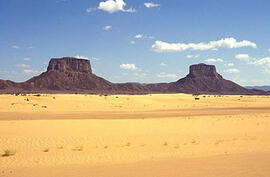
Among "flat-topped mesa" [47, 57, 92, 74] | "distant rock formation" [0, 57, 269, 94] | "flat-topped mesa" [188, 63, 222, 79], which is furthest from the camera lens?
"flat-topped mesa" [188, 63, 222, 79]

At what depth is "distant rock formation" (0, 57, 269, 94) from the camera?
464ft

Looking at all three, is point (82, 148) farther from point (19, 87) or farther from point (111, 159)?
point (19, 87)

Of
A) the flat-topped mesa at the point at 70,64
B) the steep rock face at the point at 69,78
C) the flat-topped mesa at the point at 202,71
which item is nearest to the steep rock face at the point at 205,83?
the flat-topped mesa at the point at 202,71

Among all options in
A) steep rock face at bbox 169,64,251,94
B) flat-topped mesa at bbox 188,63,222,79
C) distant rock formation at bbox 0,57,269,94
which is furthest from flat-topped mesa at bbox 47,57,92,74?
flat-topped mesa at bbox 188,63,222,79

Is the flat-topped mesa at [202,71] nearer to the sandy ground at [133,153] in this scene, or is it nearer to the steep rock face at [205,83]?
the steep rock face at [205,83]

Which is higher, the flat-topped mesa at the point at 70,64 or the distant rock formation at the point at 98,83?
the flat-topped mesa at the point at 70,64

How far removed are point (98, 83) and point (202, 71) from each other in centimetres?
7327

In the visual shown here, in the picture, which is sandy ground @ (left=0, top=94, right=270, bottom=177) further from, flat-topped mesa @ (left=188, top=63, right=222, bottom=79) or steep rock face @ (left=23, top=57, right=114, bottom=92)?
flat-topped mesa @ (left=188, top=63, right=222, bottom=79)

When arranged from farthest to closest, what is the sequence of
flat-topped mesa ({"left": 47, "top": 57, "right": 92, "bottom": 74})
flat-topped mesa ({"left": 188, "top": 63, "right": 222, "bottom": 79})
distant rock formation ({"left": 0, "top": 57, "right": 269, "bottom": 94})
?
flat-topped mesa ({"left": 188, "top": 63, "right": 222, "bottom": 79})
flat-topped mesa ({"left": 47, "top": 57, "right": 92, "bottom": 74})
distant rock formation ({"left": 0, "top": 57, "right": 269, "bottom": 94})

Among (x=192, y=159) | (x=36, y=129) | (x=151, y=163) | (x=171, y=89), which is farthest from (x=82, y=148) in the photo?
(x=171, y=89)

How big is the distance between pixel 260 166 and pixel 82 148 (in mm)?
7113

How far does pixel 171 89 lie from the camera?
17012cm

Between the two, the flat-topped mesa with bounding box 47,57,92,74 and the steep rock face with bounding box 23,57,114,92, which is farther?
the flat-topped mesa with bounding box 47,57,92,74

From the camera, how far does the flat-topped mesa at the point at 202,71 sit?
187250mm
